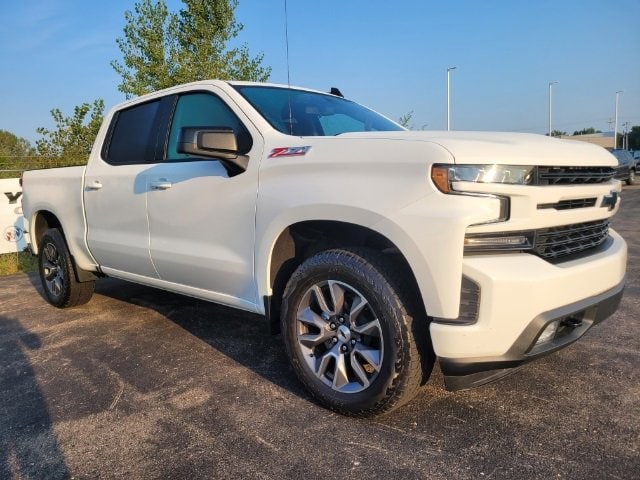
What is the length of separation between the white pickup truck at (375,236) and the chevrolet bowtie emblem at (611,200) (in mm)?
12

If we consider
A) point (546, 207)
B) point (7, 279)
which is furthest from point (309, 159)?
point (7, 279)

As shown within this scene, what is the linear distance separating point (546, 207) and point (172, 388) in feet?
7.65

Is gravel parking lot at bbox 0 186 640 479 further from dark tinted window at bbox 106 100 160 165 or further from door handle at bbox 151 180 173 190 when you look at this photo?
dark tinted window at bbox 106 100 160 165

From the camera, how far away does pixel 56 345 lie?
4059 mm

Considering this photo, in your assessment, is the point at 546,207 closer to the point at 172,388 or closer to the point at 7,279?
the point at 172,388

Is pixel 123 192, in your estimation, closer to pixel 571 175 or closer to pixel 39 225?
pixel 39 225

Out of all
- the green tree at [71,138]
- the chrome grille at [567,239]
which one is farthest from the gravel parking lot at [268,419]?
the green tree at [71,138]

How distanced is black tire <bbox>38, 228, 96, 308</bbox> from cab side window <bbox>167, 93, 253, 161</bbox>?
1.92 meters

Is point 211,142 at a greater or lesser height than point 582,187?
greater

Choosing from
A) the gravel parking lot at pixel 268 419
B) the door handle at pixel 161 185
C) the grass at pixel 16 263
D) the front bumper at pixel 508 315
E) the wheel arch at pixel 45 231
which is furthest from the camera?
the grass at pixel 16 263

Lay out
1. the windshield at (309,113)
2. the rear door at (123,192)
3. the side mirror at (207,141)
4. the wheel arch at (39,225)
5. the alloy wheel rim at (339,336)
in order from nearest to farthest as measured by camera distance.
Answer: the alloy wheel rim at (339,336) → the side mirror at (207,141) → the windshield at (309,113) → the rear door at (123,192) → the wheel arch at (39,225)

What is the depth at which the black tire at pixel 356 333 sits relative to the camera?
241 cm

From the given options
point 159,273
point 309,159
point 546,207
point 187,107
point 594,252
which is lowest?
point 159,273

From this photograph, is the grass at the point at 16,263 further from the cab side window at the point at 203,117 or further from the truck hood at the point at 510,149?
the truck hood at the point at 510,149
